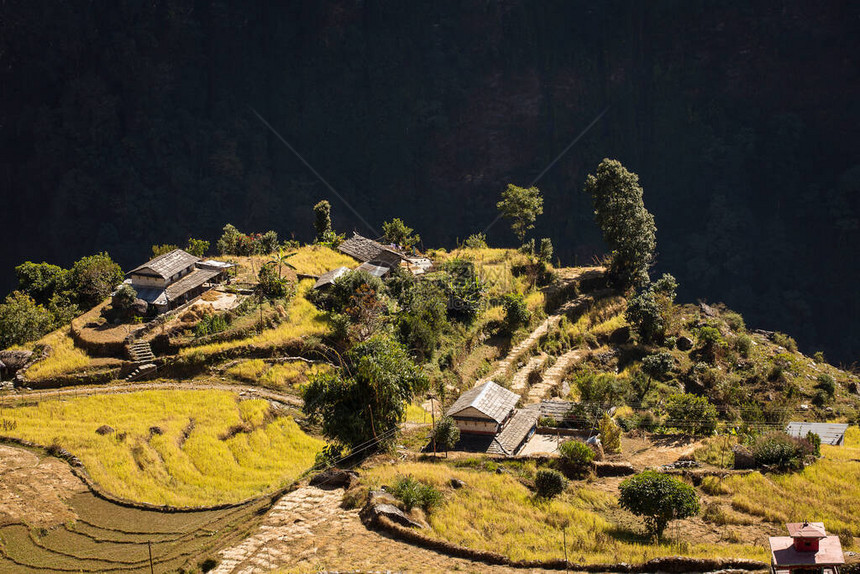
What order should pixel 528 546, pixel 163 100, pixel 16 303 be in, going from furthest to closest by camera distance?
pixel 163 100, pixel 16 303, pixel 528 546

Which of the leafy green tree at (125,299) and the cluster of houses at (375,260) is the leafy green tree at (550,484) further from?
the leafy green tree at (125,299)

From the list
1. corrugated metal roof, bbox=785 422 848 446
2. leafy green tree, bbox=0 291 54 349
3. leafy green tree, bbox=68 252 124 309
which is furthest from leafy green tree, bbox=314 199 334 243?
corrugated metal roof, bbox=785 422 848 446

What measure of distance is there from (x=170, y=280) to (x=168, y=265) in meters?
1.10

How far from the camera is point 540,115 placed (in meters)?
115

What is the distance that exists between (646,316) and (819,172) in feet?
216

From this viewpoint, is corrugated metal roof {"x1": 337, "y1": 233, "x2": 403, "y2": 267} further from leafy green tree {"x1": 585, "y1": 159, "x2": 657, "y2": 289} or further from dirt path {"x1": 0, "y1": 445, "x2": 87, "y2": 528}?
dirt path {"x1": 0, "y1": 445, "x2": 87, "y2": 528}

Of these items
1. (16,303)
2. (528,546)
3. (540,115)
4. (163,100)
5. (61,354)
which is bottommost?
(528,546)

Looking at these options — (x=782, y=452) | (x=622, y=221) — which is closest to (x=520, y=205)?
(x=622, y=221)

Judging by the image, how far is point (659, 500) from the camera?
20531 mm

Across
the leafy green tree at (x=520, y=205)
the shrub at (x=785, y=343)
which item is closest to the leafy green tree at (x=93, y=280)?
the leafy green tree at (x=520, y=205)

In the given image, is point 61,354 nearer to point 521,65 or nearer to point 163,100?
point 163,100

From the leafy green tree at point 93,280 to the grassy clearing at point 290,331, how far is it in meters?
9.43

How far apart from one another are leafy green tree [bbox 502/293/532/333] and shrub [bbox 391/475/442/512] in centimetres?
2061

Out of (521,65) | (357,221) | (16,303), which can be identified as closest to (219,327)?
(16,303)
